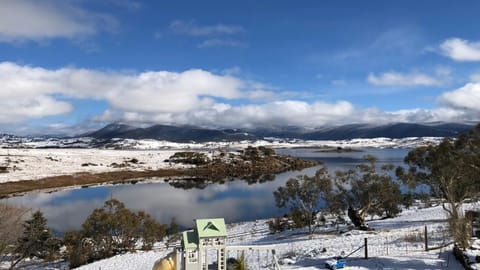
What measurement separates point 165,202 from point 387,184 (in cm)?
4011

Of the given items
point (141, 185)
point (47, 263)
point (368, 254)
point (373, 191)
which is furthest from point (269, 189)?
point (368, 254)

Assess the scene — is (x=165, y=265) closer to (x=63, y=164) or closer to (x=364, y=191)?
(x=364, y=191)

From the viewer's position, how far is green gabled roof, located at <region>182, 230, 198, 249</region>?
2169 centimetres

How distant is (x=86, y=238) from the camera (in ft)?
111

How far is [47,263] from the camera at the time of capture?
33250mm

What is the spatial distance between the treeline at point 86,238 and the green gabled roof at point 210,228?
1387 centimetres

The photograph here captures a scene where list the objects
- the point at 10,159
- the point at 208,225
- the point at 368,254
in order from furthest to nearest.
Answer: the point at 10,159, the point at 368,254, the point at 208,225

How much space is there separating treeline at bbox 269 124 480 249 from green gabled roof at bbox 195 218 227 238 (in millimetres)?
15284

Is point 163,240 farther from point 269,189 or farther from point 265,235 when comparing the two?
point 269,189

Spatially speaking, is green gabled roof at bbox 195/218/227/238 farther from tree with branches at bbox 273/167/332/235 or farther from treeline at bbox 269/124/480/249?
tree with branches at bbox 273/167/332/235

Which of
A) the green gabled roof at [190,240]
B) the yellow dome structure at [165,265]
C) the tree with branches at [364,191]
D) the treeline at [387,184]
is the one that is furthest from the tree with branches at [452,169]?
the yellow dome structure at [165,265]

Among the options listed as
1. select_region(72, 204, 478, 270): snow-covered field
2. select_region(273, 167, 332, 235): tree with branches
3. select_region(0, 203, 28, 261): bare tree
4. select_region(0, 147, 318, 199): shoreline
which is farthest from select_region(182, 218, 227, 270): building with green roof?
select_region(0, 147, 318, 199): shoreline

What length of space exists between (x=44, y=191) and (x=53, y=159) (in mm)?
43459

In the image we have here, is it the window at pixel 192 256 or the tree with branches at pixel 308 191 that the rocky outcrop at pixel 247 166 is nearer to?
the tree with branches at pixel 308 191
